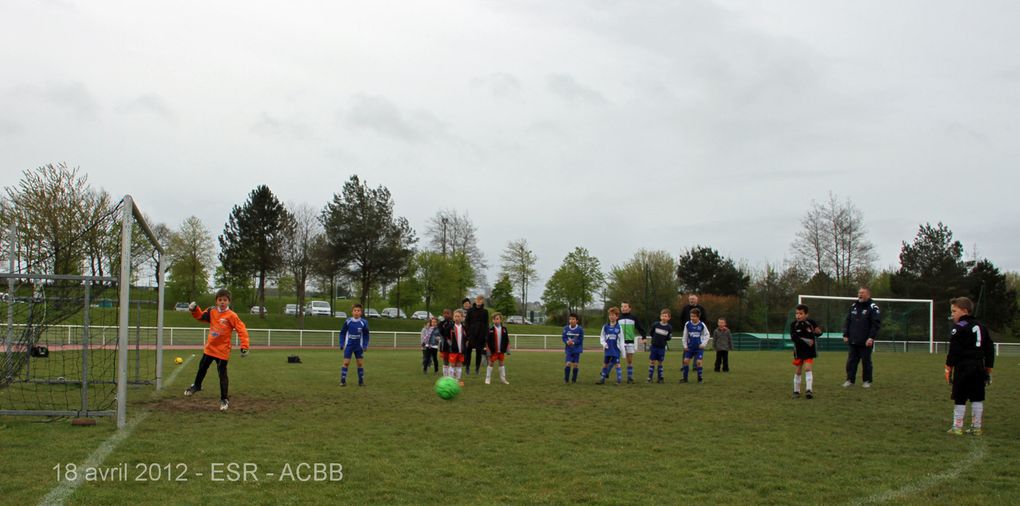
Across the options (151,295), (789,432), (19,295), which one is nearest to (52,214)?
(151,295)

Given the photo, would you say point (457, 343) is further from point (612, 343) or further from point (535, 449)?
point (535, 449)

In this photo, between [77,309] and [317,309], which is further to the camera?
[317,309]

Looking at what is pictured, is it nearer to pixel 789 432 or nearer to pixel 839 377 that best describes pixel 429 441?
pixel 789 432

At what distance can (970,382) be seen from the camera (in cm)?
870

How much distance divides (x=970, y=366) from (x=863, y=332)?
579 centimetres

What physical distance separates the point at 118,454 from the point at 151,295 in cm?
1023

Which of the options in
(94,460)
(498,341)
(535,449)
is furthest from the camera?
(498,341)

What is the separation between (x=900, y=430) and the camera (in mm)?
8898

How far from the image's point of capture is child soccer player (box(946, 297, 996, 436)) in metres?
8.66

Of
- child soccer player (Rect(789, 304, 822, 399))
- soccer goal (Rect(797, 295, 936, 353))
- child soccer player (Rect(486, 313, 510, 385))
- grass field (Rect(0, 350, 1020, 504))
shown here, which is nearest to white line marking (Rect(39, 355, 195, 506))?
grass field (Rect(0, 350, 1020, 504))

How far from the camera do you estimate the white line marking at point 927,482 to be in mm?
5566

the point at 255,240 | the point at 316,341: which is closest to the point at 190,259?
the point at 255,240

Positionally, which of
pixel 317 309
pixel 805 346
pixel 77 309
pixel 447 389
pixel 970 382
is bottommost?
pixel 317 309

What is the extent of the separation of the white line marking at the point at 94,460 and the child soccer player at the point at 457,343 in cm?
596
